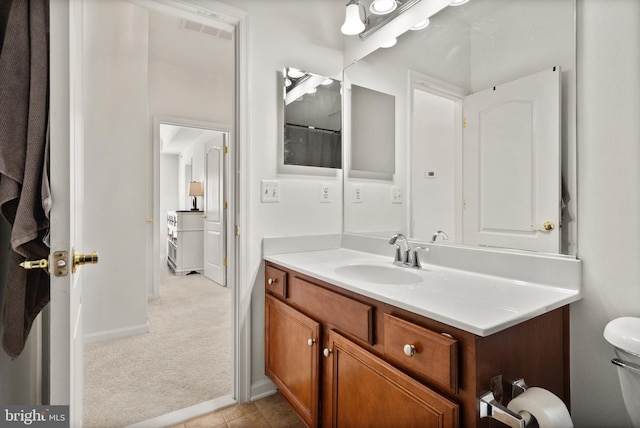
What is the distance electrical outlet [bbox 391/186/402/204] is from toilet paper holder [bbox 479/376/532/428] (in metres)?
1.05

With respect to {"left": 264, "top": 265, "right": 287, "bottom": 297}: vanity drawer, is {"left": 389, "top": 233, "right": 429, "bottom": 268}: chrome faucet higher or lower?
higher

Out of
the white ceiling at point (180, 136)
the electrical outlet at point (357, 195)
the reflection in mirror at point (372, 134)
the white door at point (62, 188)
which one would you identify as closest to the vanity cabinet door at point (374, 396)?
the white door at point (62, 188)

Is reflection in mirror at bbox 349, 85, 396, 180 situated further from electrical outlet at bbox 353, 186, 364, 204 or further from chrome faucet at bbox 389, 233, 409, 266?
chrome faucet at bbox 389, 233, 409, 266

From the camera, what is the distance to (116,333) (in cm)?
262

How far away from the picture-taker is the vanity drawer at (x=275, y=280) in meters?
1.57

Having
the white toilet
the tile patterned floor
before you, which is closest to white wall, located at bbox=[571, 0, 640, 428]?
the white toilet

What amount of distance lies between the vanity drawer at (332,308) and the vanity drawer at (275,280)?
0.12ft

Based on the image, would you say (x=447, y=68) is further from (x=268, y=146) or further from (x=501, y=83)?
(x=268, y=146)

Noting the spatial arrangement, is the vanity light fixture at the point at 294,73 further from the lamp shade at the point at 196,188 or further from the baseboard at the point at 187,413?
the lamp shade at the point at 196,188

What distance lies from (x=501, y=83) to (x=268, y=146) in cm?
113

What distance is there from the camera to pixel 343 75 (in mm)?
2049

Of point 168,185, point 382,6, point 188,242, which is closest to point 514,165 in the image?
point 382,6

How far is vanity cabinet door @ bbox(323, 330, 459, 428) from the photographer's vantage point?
33.0 inches

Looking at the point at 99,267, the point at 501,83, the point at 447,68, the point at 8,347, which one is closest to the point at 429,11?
the point at 447,68
